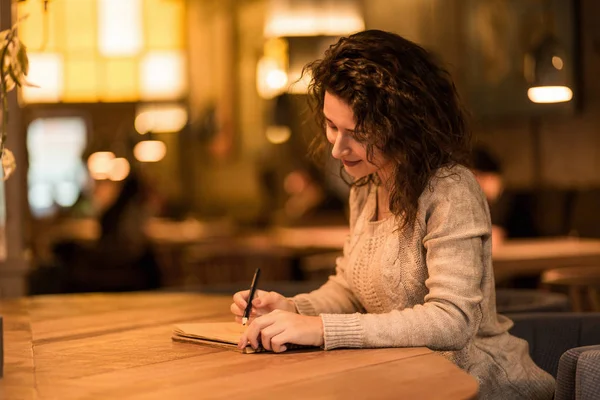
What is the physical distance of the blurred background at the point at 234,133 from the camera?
6.89m

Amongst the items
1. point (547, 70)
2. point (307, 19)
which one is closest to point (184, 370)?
point (547, 70)

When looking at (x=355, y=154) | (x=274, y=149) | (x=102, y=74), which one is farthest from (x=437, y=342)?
(x=102, y=74)

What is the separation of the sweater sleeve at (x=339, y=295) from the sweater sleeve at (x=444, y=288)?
1.06 ft

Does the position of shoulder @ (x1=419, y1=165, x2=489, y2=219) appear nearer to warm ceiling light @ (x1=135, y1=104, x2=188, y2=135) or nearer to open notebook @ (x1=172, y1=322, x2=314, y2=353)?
open notebook @ (x1=172, y1=322, x2=314, y2=353)

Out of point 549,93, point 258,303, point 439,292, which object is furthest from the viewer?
point 549,93

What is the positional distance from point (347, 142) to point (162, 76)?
1481 centimetres

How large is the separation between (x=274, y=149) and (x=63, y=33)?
464 centimetres

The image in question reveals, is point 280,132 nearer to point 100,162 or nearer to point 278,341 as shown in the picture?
point 100,162

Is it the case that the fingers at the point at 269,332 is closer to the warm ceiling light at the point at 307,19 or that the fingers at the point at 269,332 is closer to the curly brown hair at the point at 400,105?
the curly brown hair at the point at 400,105

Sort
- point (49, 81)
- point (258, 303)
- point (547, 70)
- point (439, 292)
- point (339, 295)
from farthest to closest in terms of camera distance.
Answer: point (49, 81)
point (547, 70)
point (339, 295)
point (258, 303)
point (439, 292)

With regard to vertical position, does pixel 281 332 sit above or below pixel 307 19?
below

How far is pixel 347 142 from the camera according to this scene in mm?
2195

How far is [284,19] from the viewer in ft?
25.2

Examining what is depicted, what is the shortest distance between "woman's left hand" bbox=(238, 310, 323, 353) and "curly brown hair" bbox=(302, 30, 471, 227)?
13.6 inches
